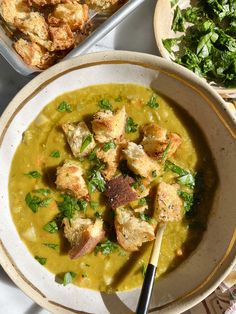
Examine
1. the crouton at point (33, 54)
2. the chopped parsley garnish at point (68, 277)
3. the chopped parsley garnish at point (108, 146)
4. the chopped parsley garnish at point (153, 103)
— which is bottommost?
the chopped parsley garnish at point (68, 277)

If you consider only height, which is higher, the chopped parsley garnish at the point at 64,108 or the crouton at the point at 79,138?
the chopped parsley garnish at the point at 64,108

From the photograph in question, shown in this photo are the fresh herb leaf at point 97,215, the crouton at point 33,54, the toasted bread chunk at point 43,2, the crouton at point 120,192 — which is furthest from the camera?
the toasted bread chunk at point 43,2

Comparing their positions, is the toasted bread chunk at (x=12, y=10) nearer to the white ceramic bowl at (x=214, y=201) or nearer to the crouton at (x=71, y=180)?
the white ceramic bowl at (x=214, y=201)

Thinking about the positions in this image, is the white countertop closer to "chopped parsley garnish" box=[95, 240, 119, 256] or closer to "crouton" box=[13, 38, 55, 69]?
"crouton" box=[13, 38, 55, 69]

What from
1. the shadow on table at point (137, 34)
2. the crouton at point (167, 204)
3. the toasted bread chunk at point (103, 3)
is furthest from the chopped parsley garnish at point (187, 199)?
the toasted bread chunk at point (103, 3)

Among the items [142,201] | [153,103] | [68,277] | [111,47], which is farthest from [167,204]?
[111,47]

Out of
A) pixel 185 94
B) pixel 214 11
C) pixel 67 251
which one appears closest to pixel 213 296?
pixel 67 251

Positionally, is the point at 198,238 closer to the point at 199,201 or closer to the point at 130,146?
the point at 199,201
